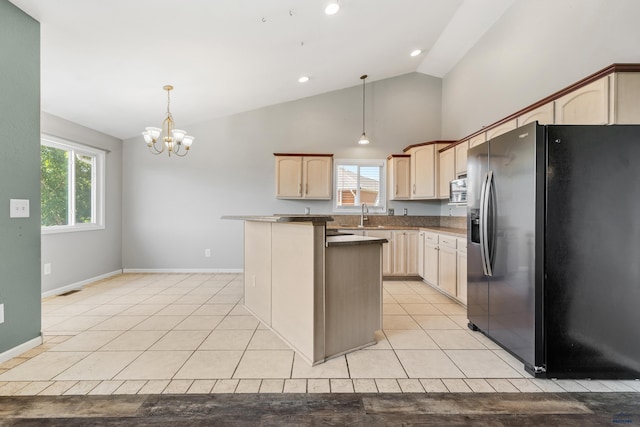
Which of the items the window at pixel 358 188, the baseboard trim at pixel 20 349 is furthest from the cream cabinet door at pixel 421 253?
the baseboard trim at pixel 20 349

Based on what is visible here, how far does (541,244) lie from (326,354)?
1753 mm

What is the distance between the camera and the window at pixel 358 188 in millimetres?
5156

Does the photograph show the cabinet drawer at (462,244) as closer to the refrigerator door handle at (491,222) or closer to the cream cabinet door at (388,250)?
the refrigerator door handle at (491,222)

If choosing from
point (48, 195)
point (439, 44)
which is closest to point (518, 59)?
point (439, 44)

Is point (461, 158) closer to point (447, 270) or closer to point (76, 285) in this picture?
point (447, 270)

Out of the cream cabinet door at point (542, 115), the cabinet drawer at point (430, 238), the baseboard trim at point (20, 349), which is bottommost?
the baseboard trim at point (20, 349)

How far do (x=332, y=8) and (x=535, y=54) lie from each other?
7.99ft

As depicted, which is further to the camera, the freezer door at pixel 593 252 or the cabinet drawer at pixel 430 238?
the cabinet drawer at pixel 430 238

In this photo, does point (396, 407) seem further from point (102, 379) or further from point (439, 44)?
point (439, 44)

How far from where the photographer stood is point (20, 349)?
2158mm

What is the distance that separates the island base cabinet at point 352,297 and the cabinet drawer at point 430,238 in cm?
195

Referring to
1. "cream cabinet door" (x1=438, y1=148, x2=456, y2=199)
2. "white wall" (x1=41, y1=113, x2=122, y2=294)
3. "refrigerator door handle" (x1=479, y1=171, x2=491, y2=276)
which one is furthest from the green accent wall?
"cream cabinet door" (x1=438, y1=148, x2=456, y2=199)

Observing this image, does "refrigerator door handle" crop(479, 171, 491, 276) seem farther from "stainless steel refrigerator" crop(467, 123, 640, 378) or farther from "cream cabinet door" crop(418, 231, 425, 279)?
"cream cabinet door" crop(418, 231, 425, 279)

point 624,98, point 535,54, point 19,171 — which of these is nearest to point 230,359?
point 19,171
